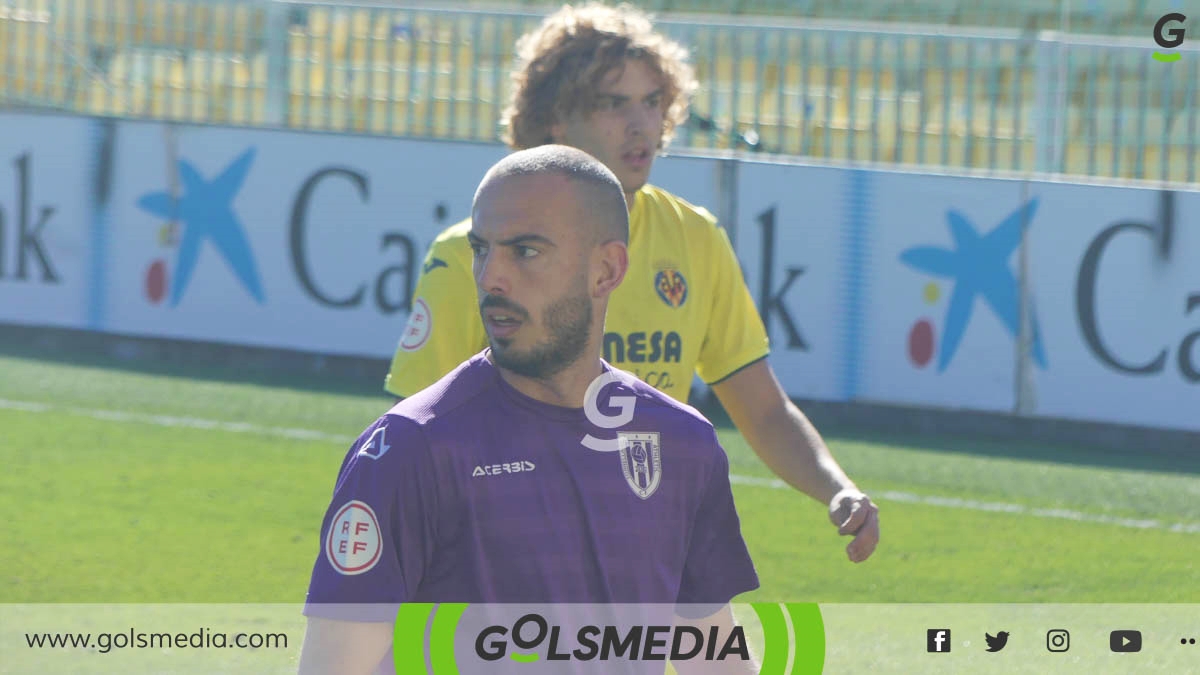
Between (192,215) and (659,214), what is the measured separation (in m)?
7.85

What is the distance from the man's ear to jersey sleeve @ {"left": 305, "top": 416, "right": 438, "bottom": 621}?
388 mm

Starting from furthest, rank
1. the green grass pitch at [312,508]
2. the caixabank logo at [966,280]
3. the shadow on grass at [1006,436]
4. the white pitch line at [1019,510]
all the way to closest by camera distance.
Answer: the caixabank logo at [966,280], the shadow on grass at [1006,436], the white pitch line at [1019,510], the green grass pitch at [312,508]

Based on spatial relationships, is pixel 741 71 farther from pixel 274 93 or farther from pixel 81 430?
pixel 81 430

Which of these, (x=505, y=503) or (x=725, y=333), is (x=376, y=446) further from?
(x=725, y=333)

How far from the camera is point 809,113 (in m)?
10.5

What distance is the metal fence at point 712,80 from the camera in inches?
390

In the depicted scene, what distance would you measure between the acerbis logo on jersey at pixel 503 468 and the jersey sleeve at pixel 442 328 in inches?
38.6

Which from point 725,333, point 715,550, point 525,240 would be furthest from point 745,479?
point 525,240

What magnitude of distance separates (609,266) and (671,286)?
1.21 metres

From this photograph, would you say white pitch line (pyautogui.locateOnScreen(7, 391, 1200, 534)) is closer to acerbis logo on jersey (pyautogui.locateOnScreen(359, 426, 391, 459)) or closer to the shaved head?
the shaved head

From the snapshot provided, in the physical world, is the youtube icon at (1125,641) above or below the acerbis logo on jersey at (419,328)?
below

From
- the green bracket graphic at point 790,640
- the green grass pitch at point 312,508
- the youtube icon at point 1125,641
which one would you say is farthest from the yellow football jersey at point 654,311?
the green grass pitch at point 312,508

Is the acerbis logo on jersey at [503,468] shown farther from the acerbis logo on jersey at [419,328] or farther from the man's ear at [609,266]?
the acerbis logo on jersey at [419,328]

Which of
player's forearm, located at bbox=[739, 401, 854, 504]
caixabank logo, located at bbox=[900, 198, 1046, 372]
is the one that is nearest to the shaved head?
player's forearm, located at bbox=[739, 401, 854, 504]
